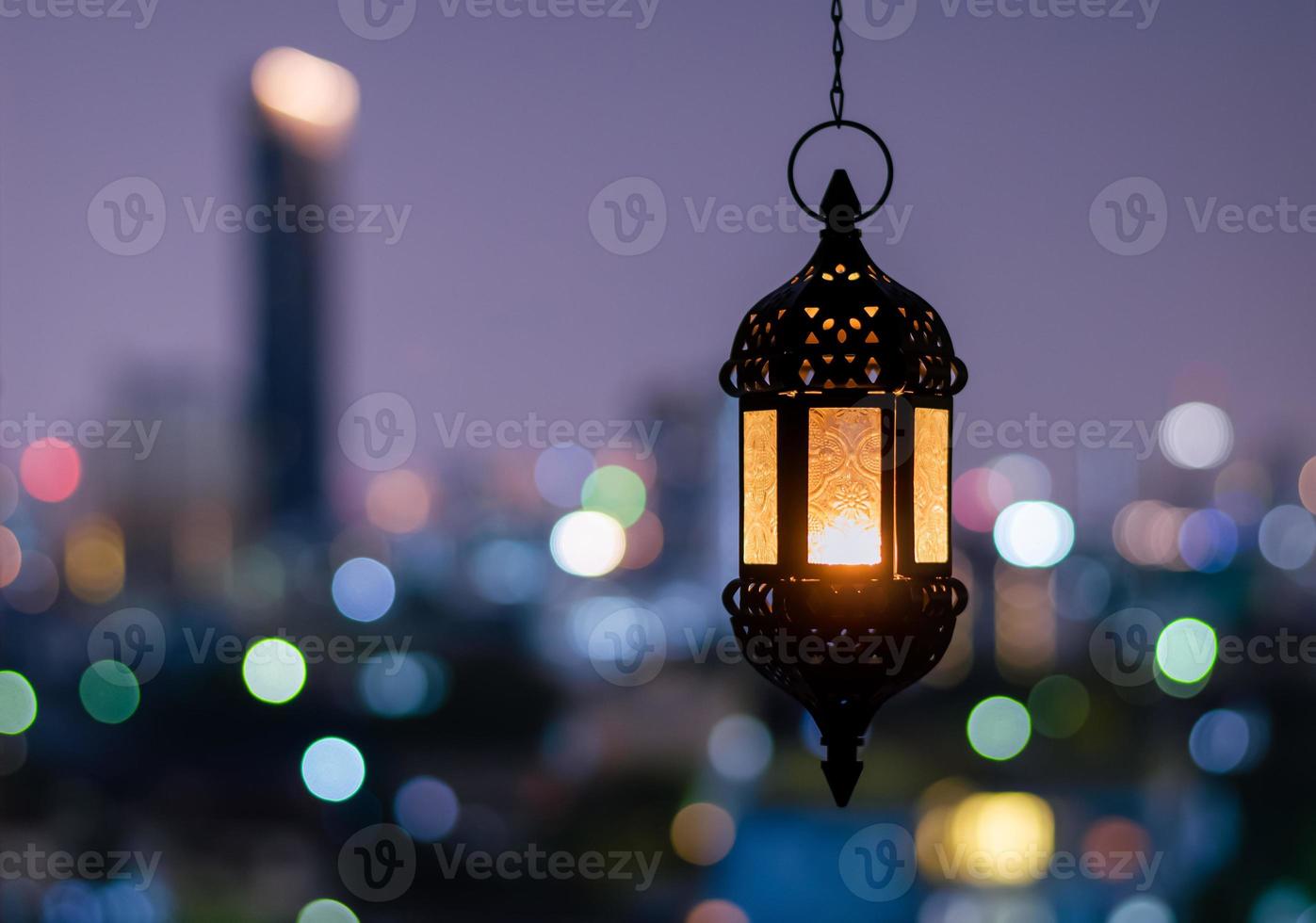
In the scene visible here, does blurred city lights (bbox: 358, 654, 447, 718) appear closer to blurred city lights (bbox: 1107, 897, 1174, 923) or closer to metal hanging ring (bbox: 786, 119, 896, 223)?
blurred city lights (bbox: 1107, 897, 1174, 923)

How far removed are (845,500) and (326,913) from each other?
150ft

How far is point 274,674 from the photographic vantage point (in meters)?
52.9

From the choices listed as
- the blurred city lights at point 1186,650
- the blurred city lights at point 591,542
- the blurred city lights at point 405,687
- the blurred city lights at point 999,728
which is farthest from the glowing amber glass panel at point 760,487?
the blurred city lights at point 999,728

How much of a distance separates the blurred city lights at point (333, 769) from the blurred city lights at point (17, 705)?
952cm

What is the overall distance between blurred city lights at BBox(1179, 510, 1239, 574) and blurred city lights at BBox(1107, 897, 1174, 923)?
1259 centimetres

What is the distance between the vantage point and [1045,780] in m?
49.0

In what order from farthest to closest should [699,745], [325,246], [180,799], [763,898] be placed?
[325,246] < [699,745] < [180,799] < [763,898]

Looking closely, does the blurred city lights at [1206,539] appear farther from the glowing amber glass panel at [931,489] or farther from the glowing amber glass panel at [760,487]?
the glowing amber glass panel at [760,487]

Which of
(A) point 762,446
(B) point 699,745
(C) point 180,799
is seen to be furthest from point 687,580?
(A) point 762,446

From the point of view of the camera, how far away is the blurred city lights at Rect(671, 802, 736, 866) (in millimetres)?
45562

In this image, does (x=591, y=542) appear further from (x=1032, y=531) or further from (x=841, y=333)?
(x=841, y=333)

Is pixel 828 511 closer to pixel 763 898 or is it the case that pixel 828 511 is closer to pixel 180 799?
pixel 763 898

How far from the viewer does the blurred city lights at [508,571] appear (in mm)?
60188

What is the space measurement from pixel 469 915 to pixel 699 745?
1162cm
